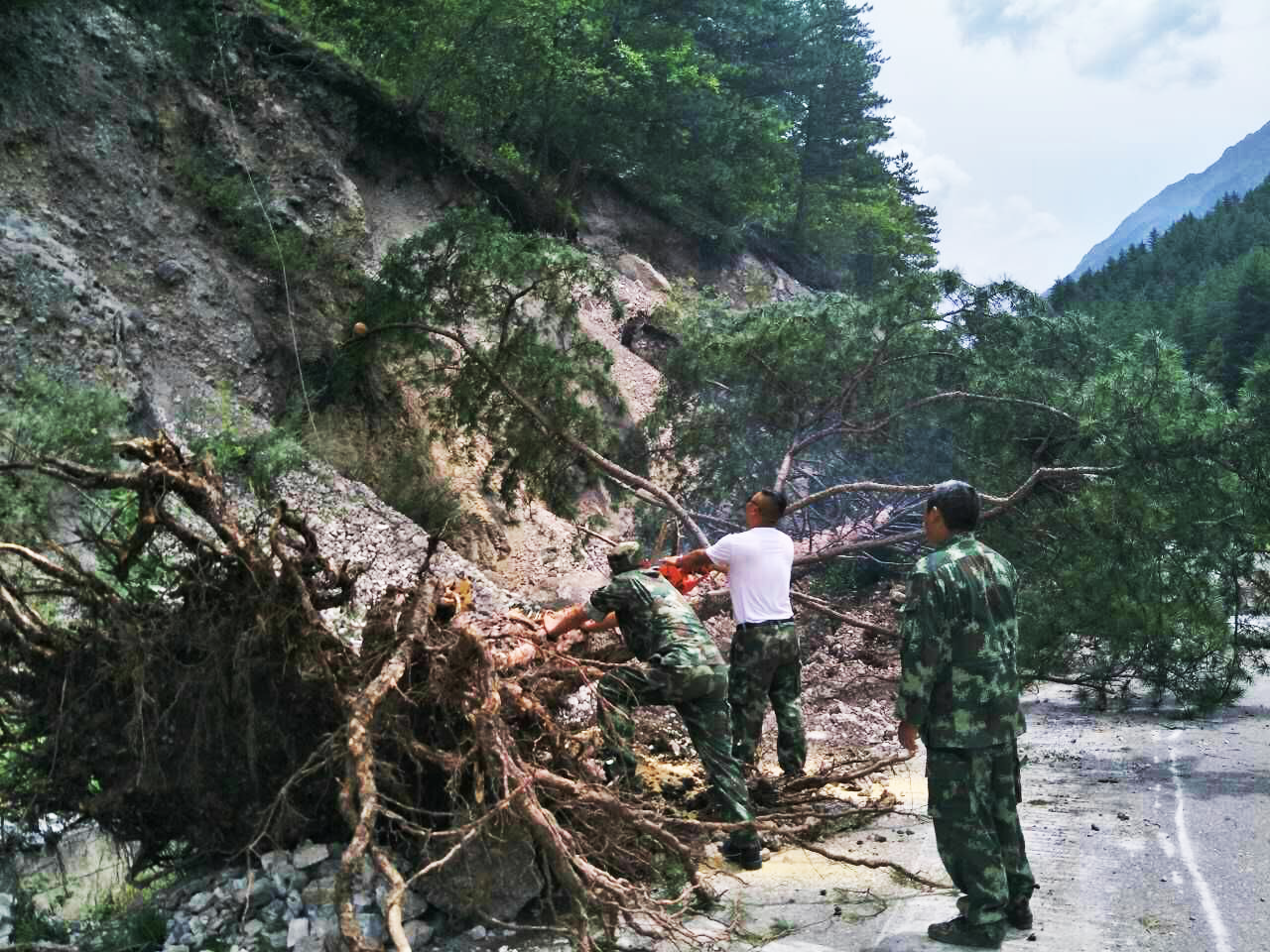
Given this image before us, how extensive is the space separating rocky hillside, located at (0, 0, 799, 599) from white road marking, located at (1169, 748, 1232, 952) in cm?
691

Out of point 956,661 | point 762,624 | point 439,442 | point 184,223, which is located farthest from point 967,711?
point 439,442

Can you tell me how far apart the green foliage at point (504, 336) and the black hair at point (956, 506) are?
275 inches

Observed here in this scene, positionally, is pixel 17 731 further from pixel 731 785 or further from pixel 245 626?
pixel 731 785

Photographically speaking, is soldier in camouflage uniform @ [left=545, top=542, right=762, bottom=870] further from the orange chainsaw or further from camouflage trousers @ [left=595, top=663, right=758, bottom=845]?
the orange chainsaw

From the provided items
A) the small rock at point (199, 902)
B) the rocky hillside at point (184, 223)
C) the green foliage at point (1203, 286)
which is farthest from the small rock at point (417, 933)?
the green foliage at point (1203, 286)

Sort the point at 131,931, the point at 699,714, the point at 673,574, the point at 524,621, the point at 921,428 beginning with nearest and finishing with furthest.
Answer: the point at 131,931 → the point at 699,714 → the point at 524,621 → the point at 673,574 → the point at 921,428

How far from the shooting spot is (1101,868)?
5.52 meters

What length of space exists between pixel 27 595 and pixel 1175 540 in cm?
785

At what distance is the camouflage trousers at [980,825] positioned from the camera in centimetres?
438

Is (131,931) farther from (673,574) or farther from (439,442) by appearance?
(439,442)

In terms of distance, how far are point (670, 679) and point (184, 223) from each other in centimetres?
1025

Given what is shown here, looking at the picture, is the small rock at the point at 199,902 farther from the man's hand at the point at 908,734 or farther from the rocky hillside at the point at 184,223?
the rocky hillside at the point at 184,223

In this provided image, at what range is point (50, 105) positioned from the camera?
12.6 meters

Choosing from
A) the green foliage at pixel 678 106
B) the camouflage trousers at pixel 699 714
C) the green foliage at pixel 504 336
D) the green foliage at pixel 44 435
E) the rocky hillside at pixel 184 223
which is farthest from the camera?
the green foliage at pixel 678 106
